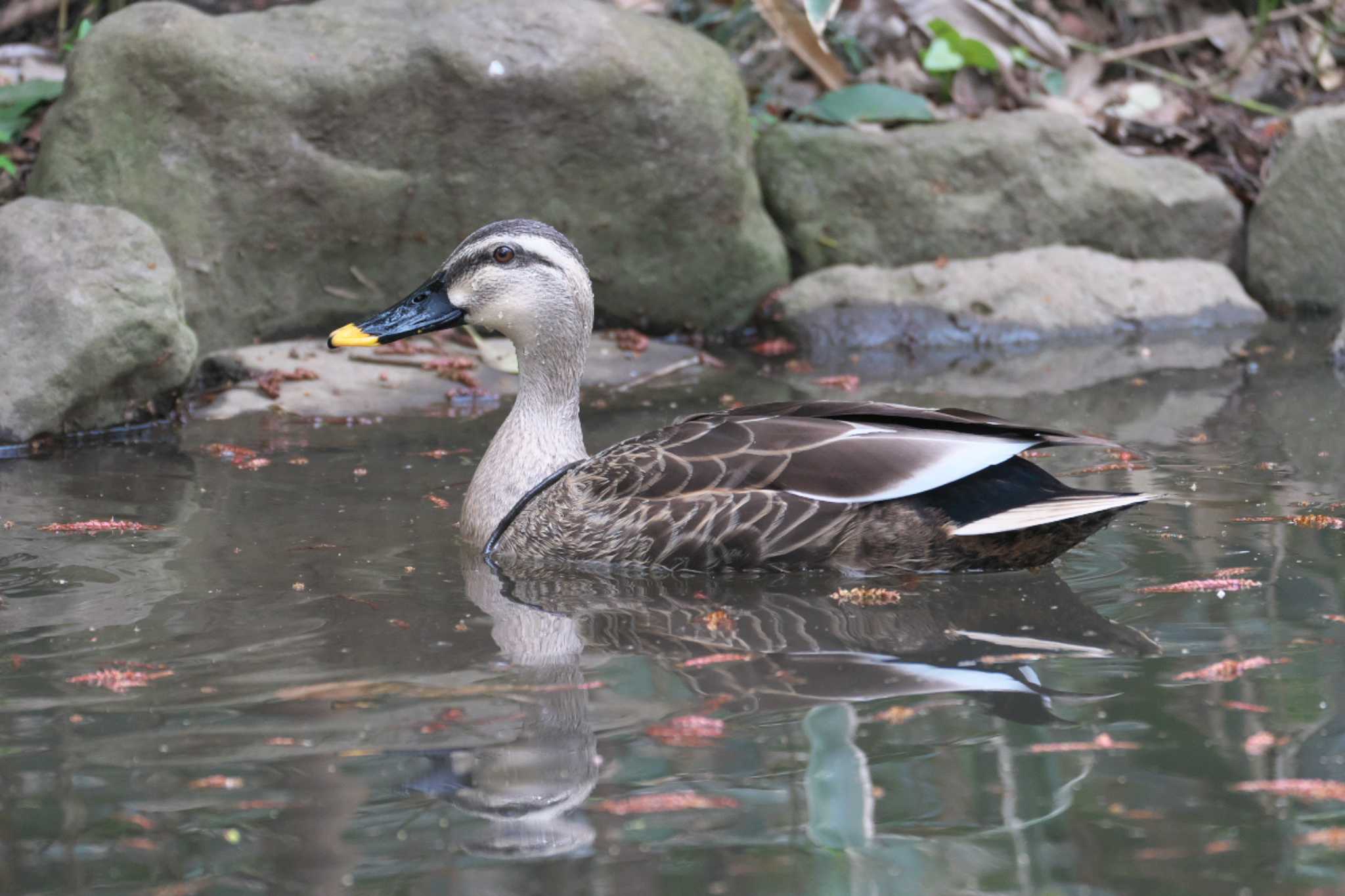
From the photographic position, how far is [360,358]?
8.16 metres

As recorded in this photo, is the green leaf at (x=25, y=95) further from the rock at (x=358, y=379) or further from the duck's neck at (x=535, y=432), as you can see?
the duck's neck at (x=535, y=432)

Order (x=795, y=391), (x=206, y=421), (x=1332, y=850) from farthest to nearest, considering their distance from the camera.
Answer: (x=795, y=391) < (x=206, y=421) < (x=1332, y=850)

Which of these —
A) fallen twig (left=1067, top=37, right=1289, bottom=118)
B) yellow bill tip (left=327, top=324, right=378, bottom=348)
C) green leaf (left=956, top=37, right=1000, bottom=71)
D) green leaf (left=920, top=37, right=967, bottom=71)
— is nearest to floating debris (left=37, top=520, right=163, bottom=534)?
yellow bill tip (left=327, top=324, right=378, bottom=348)

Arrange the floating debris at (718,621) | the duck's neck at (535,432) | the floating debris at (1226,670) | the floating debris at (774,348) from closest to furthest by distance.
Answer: the floating debris at (1226,670) → the floating debris at (718,621) → the duck's neck at (535,432) → the floating debris at (774,348)

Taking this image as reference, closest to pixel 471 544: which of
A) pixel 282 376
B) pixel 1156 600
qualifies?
pixel 1156 600

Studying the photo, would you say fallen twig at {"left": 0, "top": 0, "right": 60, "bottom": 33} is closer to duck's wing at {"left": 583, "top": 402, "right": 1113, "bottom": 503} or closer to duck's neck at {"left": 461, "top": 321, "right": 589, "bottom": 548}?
duck's neck at {"left": 461, "top": 321, "right": 589, "bottom": 548}

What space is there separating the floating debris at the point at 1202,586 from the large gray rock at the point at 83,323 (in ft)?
15.2

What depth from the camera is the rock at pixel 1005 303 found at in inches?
364

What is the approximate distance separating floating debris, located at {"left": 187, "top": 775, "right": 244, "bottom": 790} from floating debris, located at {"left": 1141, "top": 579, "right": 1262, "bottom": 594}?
270 cm

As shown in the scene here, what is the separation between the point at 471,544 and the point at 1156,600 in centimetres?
227

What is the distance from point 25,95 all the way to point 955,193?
5.53 metres

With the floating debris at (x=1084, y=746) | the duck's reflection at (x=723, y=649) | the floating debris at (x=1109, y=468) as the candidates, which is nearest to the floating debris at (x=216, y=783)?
the duck's reflection at (x=723, y=649)

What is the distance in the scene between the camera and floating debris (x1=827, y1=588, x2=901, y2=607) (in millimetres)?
4699

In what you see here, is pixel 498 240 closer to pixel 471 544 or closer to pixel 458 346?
pixel 471 544
